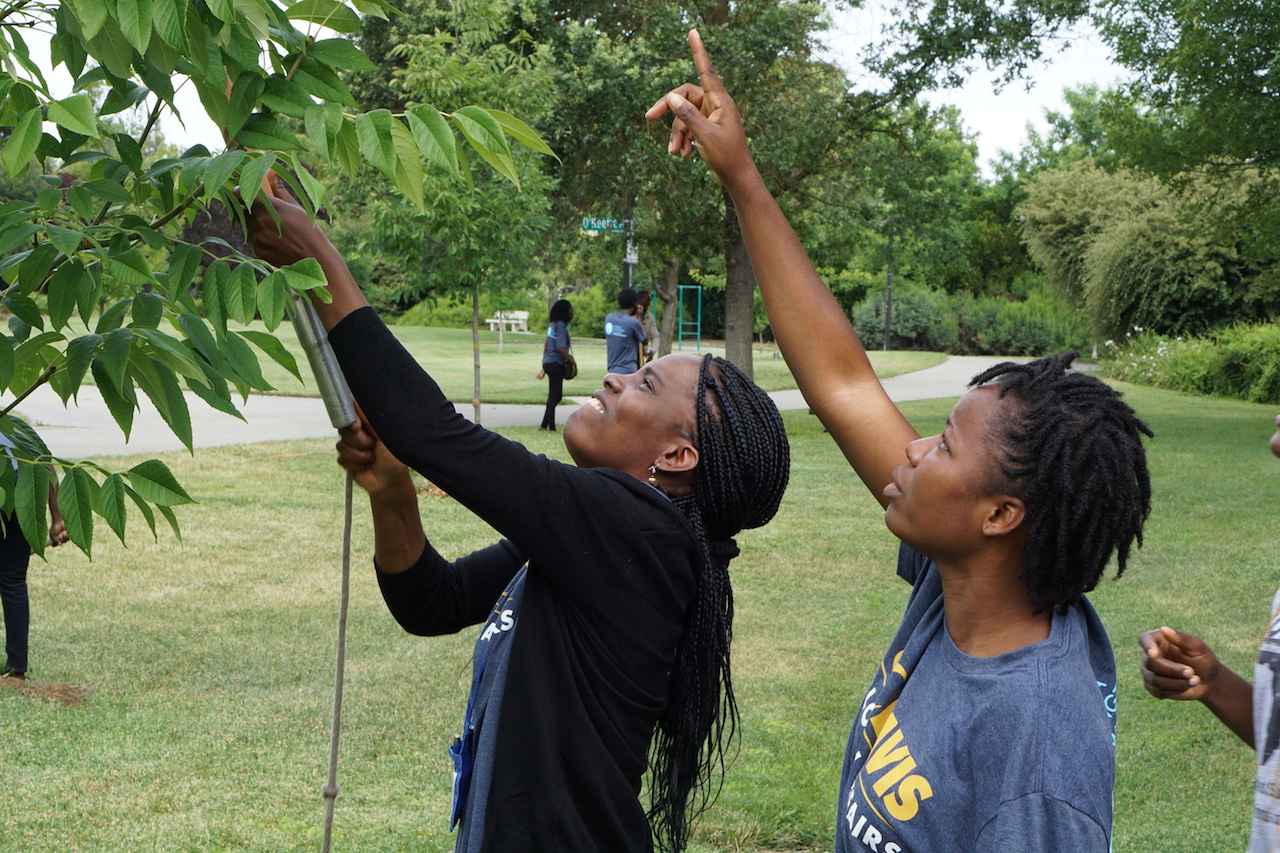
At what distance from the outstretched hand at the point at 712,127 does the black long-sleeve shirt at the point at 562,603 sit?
63 centimetres

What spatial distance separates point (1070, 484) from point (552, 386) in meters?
15.0

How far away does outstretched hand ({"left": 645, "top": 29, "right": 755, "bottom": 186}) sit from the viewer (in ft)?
6.82

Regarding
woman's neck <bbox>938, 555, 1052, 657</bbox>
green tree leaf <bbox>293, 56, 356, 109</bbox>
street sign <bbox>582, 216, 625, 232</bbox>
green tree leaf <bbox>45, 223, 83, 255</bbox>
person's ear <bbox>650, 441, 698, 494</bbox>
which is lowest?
woman's neck <bbox>938, 555, 1052, 657</bbox>

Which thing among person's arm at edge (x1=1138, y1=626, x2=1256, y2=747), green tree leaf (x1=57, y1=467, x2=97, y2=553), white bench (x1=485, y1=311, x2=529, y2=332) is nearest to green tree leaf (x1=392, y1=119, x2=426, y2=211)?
green tree leaf (x1=57, y1=467, x2=97, y2=553)

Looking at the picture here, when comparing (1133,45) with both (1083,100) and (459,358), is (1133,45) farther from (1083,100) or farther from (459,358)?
(1083,100)

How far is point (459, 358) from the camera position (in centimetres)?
3372

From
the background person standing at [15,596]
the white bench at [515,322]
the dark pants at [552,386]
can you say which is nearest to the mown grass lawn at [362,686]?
the background person standing at [15,596]

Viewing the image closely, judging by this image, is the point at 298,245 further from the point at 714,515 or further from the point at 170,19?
the point at 714,515

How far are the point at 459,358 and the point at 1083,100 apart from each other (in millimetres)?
46021

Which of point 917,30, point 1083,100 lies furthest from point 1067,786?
point 1083,100

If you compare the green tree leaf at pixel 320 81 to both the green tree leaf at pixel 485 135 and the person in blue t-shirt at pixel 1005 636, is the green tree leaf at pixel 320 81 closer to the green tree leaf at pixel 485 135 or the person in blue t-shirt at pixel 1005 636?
the green tree leaf at pixel 485 135

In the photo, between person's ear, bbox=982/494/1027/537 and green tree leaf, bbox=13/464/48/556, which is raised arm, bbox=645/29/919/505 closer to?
person's ear, bbox=982/494/1027/537

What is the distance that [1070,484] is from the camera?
5.28 ft

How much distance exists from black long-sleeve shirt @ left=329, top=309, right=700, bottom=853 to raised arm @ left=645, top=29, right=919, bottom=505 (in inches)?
15.8
